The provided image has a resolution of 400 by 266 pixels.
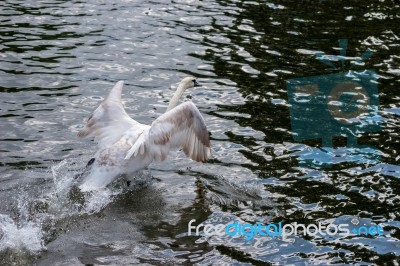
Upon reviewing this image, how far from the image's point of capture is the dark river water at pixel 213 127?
8789 mm

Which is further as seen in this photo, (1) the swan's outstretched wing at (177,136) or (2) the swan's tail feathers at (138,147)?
(1) the swan's outstretched wing at (177,136)

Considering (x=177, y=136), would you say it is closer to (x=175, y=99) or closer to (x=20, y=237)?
(x=175, y=99)

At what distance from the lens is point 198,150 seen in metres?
10.5

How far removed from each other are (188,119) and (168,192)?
1009 mm

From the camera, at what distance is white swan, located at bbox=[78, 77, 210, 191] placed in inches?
399

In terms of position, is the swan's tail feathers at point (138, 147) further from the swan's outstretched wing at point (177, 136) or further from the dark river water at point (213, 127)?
the dark river water at point (213, 127)

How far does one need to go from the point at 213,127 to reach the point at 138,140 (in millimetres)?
2107

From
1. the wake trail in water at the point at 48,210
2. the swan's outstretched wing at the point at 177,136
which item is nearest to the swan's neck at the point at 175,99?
the swan's outstretched wing at the point at 177,136

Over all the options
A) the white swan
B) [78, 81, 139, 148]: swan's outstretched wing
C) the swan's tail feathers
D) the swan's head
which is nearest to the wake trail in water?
the white swan

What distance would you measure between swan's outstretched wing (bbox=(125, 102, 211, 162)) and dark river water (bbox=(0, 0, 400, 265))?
1.44ft

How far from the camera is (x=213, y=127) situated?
39.5ft

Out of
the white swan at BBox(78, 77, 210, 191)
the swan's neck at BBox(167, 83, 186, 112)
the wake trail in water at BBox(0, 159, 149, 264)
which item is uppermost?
the swan's neck at BBox(167, 83, 186, 112)

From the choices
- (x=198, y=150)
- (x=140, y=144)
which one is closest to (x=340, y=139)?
(x=198, y=150)

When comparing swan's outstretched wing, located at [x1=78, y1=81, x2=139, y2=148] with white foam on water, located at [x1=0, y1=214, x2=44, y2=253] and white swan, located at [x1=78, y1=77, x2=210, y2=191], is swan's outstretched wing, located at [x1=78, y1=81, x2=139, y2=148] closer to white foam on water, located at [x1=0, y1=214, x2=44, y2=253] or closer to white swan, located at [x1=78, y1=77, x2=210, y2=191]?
white swan, located at [x1=78, y1=77, x2=210, y2=191]
